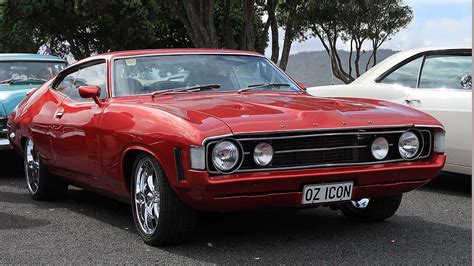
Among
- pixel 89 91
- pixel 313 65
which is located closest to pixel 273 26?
pixel 89 91

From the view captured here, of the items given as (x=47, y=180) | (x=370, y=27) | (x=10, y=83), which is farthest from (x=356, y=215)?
(x=370, y=27)

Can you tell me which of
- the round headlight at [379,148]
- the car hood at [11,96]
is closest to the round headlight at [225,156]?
the round headlight at [379,148]

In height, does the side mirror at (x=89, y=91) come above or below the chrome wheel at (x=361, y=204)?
above

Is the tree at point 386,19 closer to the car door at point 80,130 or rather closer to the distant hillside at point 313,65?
the distant hillside at point 313,65

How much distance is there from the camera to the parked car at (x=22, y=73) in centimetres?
916

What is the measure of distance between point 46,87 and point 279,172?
138 inches

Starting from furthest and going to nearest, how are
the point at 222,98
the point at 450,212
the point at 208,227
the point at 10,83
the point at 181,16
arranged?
the point at 181,16, the point at 10,83, the point at 450,212, the point at 208,227, the point at 222,98

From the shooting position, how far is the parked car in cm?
916

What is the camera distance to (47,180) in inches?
275

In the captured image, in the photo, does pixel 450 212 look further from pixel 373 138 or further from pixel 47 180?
pixel 47 180

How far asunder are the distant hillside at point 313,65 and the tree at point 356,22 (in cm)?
943

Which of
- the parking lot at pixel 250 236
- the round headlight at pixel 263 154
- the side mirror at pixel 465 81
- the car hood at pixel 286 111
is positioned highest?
the car hood at pixel 286 111

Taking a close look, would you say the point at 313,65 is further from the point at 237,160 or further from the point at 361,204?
the point at 237,160

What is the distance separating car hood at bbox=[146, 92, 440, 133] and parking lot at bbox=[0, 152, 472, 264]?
0.84m
